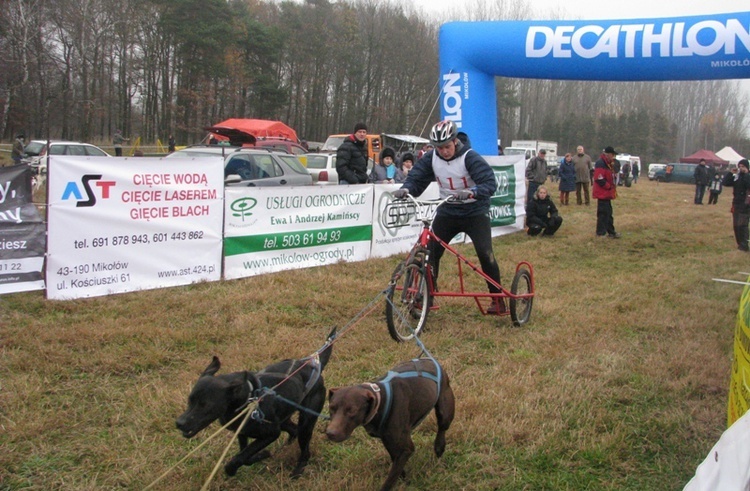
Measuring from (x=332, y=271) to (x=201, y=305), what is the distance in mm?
2360

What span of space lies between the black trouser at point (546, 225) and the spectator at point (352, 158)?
14.1 ft

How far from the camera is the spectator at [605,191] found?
11859 mm

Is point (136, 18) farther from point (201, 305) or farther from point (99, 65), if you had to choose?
point (201, 305)

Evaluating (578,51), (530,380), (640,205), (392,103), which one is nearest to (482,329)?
(530,380)

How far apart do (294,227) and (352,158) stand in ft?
7.15

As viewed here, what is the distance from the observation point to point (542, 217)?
1248 centimetres

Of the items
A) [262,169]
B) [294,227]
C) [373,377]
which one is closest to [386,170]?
[262,169]

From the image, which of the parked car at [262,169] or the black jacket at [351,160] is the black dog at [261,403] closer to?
the black jacket at [351,160]

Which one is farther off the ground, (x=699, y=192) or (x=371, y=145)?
(x=371, y=145)

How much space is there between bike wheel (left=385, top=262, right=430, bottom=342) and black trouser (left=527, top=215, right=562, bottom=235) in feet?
25.0

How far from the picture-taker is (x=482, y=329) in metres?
5.83

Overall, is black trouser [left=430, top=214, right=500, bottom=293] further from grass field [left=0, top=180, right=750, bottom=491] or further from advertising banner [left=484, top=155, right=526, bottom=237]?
advertising banner [left=484, top=155, right=526, bottom=237]

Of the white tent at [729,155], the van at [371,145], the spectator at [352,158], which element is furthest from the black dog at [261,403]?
the white tent at [729,155]

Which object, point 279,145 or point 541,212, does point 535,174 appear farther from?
point 279,145
